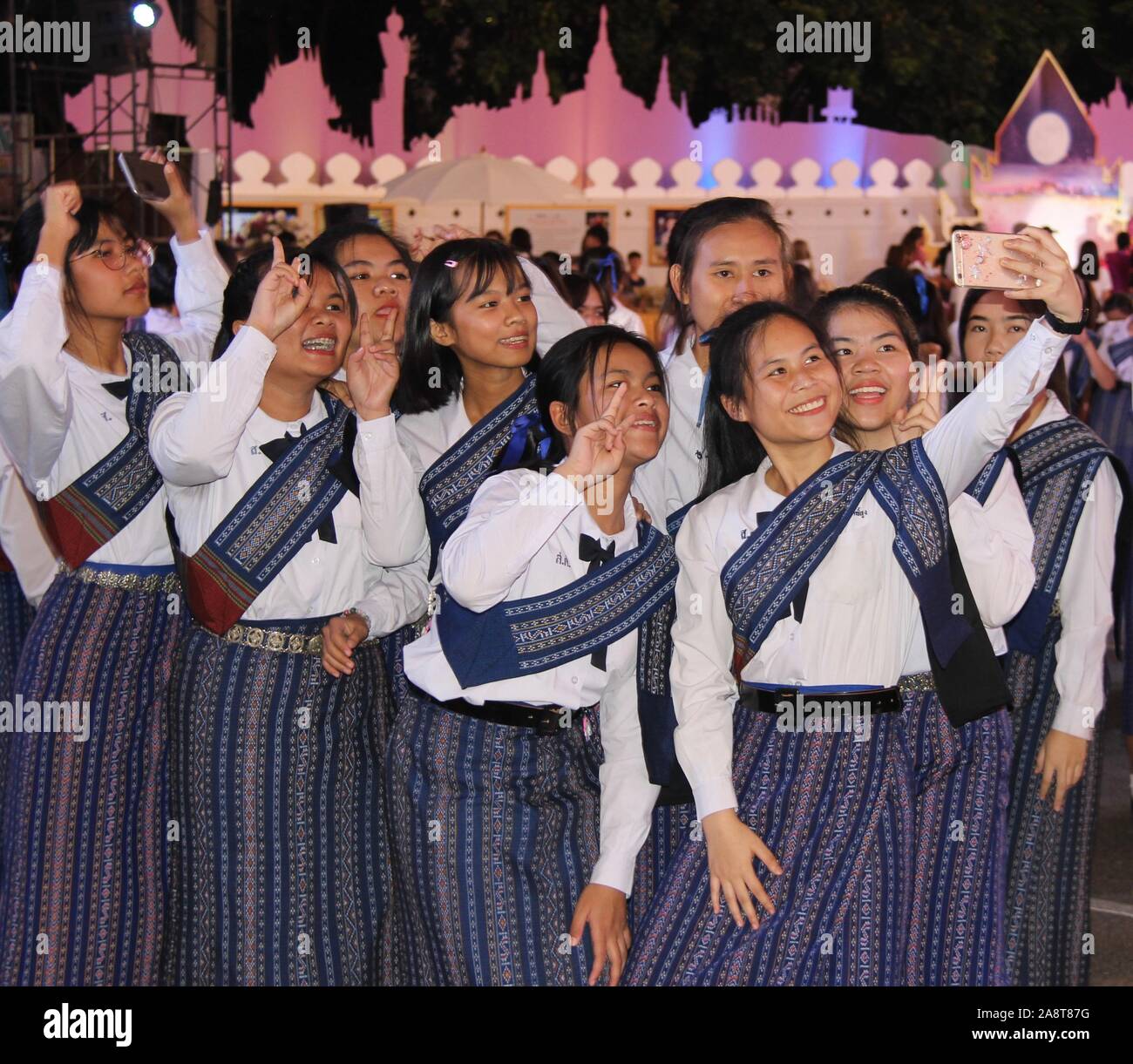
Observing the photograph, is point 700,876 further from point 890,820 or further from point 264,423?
point 264,423

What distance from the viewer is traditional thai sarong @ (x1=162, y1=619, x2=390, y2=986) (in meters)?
3.35

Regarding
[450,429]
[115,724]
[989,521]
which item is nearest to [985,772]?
[989,521]

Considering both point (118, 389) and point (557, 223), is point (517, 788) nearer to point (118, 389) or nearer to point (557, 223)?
point (118, 389)

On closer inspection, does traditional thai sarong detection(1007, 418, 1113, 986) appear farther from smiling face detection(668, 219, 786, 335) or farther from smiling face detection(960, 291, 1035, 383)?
smiling face detection(668, 219, 786, 335)

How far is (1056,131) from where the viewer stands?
15383 millimetres

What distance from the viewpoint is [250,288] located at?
3.50 m

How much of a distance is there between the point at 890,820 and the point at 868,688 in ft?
0.78

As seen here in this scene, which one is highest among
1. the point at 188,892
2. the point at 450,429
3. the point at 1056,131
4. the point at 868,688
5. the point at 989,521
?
the point at 1056,131

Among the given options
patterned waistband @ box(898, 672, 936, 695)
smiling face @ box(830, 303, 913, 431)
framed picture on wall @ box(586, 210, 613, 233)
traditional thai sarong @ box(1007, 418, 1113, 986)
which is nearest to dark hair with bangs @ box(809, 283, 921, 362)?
smiling face @ box(830, 303, 913, 431)

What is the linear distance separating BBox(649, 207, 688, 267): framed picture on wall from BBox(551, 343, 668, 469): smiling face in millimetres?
11963

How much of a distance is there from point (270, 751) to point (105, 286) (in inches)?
47.8

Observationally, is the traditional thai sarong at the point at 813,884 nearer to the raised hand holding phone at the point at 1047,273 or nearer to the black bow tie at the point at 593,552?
the black bow tie at the point at 593,552

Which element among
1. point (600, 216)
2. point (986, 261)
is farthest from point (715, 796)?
point (600, 216)

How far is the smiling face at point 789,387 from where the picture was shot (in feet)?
9.43
